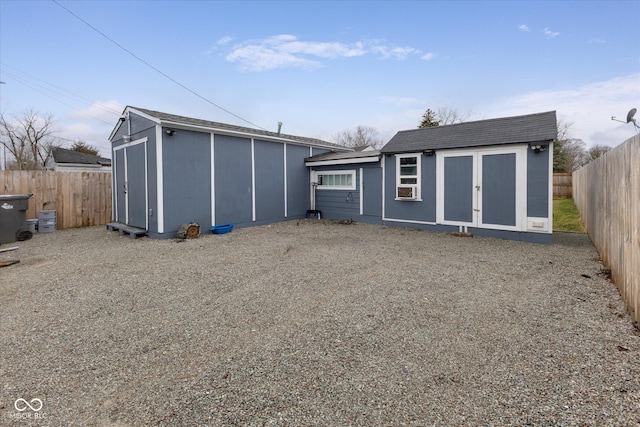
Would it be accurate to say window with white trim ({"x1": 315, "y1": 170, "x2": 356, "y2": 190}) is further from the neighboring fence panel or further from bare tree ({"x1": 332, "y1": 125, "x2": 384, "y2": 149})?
bare tree ({"x1": 332, "y1": 125, "x2": 384, "y2": 149})

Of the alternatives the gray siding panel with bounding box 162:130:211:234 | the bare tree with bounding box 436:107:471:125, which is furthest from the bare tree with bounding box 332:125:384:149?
the gray siding panel with bounding box 162:130:211:234

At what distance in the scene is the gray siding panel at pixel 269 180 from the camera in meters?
9.49

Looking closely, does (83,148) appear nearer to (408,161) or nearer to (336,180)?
(336,180)

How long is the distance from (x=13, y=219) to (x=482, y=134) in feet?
38.7

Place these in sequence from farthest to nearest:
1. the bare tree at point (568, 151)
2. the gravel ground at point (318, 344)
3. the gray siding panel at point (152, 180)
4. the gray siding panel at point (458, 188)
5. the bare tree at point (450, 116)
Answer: the bare tree at point (450, 116)
the bare tree at point (568, 151)
the gray siding panel at point (458, 188)
the gray siding panel at point (152, 180)
the gravel ground at point (318, 344)

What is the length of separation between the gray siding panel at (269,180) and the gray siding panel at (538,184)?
22.8ft

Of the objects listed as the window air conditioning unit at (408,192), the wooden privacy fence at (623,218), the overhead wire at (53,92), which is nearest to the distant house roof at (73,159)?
the overhead wire at (53,92)

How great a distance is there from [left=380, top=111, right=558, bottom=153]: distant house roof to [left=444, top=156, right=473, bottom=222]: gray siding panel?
1.46 ft

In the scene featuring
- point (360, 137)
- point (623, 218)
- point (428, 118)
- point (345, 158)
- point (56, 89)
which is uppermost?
point (56, 89)

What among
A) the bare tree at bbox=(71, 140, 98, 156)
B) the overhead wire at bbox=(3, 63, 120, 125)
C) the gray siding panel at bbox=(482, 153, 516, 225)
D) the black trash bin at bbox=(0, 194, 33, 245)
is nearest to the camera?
the gray siding panel at bbox=(482, 153, 516, 225)

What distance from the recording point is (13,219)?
734cm

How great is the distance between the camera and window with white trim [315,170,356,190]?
1010cm

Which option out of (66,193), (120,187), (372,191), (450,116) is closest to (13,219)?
(66,193)

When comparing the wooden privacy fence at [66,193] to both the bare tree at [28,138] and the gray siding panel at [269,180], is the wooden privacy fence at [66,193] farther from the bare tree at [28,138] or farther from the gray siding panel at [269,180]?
the bare tree at [28,138]
